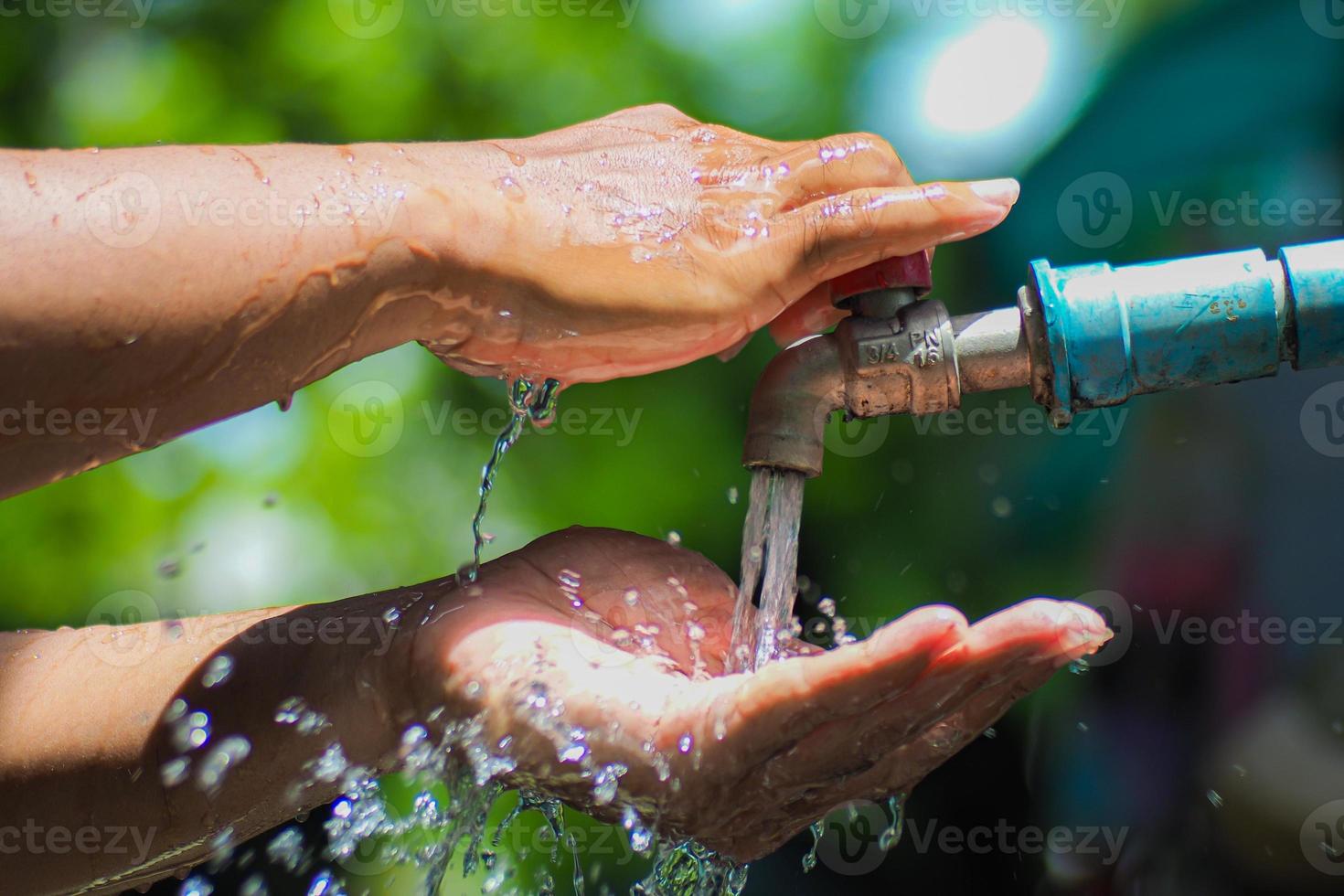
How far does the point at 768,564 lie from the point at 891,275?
0.37 metres

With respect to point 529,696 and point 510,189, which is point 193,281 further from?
point 529,696

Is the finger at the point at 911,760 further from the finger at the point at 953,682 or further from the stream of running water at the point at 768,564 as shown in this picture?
the stream of running water at the point at 768,564

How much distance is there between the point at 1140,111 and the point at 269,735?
1.75 metres

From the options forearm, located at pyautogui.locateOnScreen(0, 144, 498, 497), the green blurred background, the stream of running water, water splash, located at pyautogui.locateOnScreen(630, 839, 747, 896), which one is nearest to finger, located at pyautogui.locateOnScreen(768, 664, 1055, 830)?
water splash, located at pyautogui.locateOnScreen(630, 839, 747, 896)

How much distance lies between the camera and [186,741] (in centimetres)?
144

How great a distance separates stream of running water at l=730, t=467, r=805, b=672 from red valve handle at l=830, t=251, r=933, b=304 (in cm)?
22

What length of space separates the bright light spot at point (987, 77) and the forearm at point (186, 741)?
4.78 feet

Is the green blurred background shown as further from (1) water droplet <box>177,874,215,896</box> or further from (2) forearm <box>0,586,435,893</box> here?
(2) forearm <box>0,586,435,893</box>

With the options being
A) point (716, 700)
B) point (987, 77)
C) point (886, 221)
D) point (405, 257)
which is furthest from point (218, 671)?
point (987, 77)

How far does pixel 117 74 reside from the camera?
2770 mm

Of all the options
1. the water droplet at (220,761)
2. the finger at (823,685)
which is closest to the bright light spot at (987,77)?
the finger at (823,685)

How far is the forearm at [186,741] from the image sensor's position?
4.70ft

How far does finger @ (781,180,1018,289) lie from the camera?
1.34 metres

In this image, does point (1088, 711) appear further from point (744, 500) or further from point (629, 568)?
point (629, 568)
